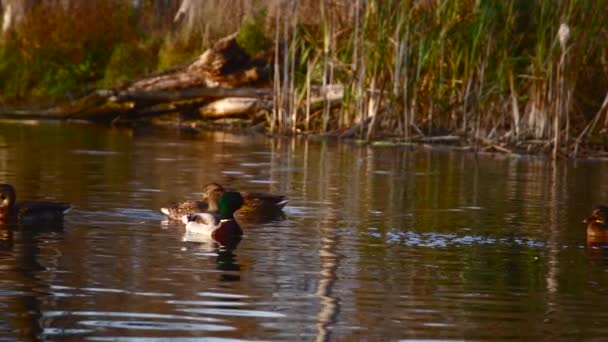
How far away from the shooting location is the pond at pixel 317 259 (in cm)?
830

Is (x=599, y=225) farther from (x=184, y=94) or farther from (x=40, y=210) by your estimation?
(x=184, y=94)

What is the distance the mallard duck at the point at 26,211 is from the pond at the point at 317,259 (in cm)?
26

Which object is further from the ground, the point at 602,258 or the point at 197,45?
the point at 197,45

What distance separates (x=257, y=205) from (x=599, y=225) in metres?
3.27

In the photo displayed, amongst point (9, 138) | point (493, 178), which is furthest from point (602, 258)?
point (9, 138)

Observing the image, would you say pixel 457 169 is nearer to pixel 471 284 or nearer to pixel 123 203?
pixel 123 203

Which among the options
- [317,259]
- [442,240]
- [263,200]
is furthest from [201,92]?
[317,259]

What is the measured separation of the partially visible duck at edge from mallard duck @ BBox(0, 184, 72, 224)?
14.6 feet

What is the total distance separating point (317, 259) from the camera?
36.3ft

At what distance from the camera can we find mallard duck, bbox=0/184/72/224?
501 inches

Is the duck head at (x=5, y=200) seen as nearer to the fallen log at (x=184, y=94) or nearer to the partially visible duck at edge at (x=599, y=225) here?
the partially visible duck at edge at (x=599, y=225)

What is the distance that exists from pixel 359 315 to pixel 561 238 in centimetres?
468

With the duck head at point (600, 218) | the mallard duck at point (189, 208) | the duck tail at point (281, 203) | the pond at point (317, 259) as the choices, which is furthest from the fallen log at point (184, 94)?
the duck head at point (600, 218)

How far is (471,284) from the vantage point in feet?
32.9
